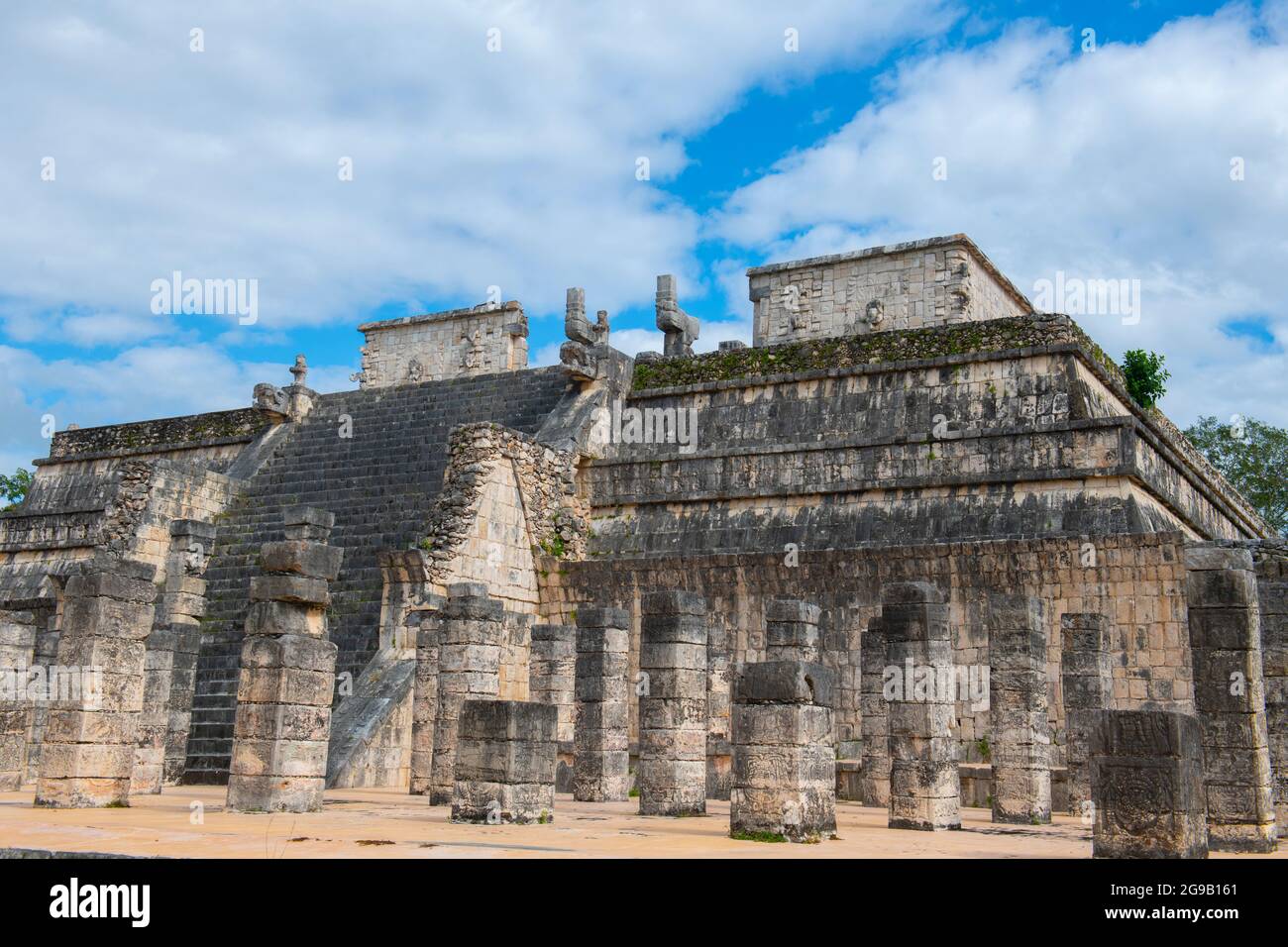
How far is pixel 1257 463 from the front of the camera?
4053cm

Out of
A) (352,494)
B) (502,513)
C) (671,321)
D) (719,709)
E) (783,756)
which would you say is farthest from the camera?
(671,321)

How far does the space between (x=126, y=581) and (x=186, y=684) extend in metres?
3.20

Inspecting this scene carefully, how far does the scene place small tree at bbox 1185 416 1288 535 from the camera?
→ 40094 mm

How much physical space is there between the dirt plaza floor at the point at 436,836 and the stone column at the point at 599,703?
1369 millimetres

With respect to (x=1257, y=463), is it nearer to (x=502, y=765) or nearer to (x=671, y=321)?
(x=671, y=321)

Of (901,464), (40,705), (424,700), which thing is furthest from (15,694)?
(901,464)

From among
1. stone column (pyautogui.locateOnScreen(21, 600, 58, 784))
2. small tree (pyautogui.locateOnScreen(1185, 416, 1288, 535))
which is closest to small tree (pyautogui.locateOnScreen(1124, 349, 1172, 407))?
small tree (pyautogui.locateOnScreen(1185, 416, 1288, 535))

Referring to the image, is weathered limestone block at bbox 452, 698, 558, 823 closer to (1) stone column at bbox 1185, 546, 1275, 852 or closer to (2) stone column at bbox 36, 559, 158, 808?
(2) stone column at bbox 36, 559, 158, 808

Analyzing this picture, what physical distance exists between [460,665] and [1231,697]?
26.2ft

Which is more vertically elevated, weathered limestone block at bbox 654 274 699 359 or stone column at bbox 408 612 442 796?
weathered limestone block at bbox 654 274 699 359

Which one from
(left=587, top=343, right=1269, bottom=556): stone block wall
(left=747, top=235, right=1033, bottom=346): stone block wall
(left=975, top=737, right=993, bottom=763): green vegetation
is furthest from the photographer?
(left=747, top=235, right=1033, bottom=346): stone block wall

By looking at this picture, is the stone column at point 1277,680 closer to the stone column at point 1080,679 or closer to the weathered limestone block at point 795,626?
the stone column at point 1080,679

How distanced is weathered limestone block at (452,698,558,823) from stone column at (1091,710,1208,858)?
5247 millimetres
